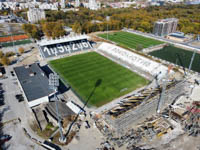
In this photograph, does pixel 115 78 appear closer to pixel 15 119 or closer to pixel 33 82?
pixel 33 82

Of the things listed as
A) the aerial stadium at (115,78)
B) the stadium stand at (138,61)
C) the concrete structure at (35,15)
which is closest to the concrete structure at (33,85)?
the aerial stadium at (115,78)

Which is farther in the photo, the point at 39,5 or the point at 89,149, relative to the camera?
the point at 39,5

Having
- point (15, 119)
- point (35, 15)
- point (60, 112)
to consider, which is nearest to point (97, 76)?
point (60, 112)

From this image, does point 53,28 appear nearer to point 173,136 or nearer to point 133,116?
point 133,116

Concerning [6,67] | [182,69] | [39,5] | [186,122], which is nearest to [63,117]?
[186,122]

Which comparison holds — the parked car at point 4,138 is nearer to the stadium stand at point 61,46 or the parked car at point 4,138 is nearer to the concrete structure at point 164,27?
the stadium stand at point 61,46
